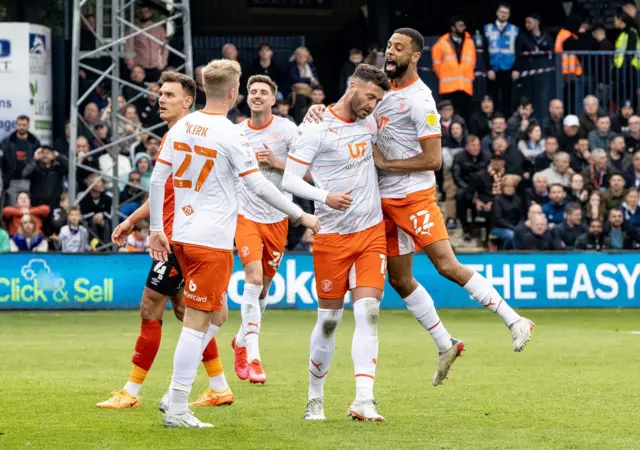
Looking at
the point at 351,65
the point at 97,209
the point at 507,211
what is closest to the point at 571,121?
the point at 507,211

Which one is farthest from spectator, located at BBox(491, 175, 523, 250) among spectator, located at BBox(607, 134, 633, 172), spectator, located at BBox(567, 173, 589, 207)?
spectator, located at BBox(607, 134, 633, 172)

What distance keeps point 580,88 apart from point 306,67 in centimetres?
580

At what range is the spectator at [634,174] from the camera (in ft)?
79.0

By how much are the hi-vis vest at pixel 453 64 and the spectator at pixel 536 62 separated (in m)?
1.40

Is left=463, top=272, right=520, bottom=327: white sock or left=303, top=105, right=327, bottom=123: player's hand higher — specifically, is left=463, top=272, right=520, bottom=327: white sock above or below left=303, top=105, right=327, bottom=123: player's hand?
below

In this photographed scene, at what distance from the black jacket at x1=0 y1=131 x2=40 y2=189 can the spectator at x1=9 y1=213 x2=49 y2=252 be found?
4.80 feet

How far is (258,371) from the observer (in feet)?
36.9

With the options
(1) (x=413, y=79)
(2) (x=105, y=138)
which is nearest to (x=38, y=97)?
(2) (x=105, y=138)

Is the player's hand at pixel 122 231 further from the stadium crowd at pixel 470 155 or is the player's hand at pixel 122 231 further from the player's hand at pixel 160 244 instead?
the stadium crowd at pixel 470 155

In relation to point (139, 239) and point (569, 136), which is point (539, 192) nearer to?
point (569, 136)

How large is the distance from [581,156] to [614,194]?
4.73 feet

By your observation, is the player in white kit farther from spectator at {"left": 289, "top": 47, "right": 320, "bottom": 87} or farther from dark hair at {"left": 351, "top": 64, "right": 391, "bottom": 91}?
spectator at {"left": 289, "top": 47, "right": 320, "bottom": 87}

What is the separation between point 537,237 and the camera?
2219 centimetres

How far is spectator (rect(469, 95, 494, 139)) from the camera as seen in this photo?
24891 mm
